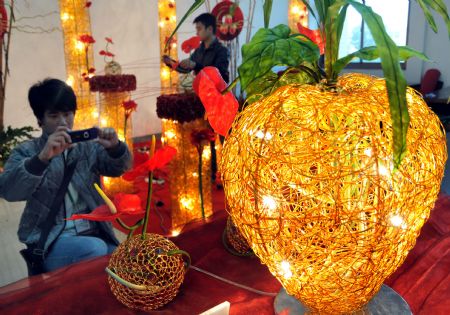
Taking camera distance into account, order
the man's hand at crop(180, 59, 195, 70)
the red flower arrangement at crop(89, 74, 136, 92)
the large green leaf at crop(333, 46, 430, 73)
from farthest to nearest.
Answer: the red flower arrangement at crop(89, 74, 136, 92), the man's hand at crop(180, 59, 195, 70), the large green leaf at crop(333, 46, 430, 73)

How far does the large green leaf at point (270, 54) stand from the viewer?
51cm

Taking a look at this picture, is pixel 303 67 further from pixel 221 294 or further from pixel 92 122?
pixel 92 122

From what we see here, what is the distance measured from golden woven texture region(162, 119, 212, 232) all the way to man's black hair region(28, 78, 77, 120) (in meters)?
0.66

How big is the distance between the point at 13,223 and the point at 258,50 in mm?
1814

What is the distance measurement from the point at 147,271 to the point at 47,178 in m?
0.50

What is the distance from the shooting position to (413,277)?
78 cm

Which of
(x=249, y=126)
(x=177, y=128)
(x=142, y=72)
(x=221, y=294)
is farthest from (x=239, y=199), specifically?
(x=142, y=72)

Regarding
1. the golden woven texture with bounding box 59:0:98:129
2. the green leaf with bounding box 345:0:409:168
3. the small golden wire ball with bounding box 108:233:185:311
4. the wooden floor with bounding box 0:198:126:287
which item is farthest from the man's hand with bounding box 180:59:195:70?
the green leaf with bounding box 345:0:409:168

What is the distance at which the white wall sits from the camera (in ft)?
9.82

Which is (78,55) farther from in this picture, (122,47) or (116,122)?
(122,47)

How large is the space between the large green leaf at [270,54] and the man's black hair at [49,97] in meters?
0.68

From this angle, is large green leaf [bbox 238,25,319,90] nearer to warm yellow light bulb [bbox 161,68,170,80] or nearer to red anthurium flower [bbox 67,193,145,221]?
red anthurium flower [bbox 67,193,145,221]

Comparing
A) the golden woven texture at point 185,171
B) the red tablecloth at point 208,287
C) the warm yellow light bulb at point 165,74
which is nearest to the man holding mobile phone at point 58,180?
the red tablecloth at point 208,287

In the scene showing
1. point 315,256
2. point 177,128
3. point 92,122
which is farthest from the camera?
point 92,122
